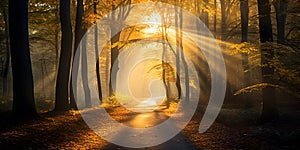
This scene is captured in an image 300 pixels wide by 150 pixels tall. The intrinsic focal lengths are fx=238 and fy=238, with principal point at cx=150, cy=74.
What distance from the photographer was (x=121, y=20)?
945 inches

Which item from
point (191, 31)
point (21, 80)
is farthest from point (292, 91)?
point (191, 31)

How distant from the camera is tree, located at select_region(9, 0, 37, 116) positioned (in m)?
10.0

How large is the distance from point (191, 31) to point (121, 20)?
7119 millimetres

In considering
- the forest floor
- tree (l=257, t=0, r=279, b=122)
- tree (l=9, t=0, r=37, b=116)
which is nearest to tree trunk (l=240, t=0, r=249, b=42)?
tree (l=257, t=0, r=279, b=122)

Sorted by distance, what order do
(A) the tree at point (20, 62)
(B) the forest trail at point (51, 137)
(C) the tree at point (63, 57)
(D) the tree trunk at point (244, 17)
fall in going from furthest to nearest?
(D) the tree trunk at point (244, 17)
(C) the tree at point (63, 57)
(A) the tree at point (20, 62)
(B) the forest trail at point (51, 137)

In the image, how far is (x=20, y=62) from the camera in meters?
10.1

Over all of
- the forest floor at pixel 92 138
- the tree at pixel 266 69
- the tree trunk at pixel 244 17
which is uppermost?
the tree trunk at pixel 244 17

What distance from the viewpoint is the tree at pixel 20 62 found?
10008mm

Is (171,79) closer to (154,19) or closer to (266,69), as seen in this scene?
(154,19)

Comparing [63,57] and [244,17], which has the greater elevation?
[244,17]

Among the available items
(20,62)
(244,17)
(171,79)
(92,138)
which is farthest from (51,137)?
(171,79)

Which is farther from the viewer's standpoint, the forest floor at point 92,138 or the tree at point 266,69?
the tree at point 266,69

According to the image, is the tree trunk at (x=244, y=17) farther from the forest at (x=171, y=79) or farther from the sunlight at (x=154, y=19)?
the sunlight at (x=154, y=19)

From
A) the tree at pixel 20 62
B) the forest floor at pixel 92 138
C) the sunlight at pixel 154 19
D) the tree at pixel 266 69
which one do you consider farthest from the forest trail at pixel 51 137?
the sunlight at pixel 154 19
